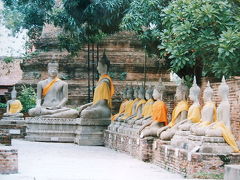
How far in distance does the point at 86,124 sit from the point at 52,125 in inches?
46.5

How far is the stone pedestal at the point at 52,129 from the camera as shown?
16.0m

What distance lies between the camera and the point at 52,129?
53.0ft

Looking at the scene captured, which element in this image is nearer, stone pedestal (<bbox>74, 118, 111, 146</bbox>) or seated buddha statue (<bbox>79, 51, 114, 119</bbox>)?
stone pedestal (<bbox>74, 118, 111, 146</bbox>)

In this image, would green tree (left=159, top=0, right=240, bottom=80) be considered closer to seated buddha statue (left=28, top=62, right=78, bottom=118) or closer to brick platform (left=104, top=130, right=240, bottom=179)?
brick platform (left=104, top=130, right=240, bottom=179)

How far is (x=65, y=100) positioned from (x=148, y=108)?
16.7 feet

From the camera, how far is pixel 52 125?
16125 mm

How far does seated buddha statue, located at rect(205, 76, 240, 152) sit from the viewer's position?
8.48m

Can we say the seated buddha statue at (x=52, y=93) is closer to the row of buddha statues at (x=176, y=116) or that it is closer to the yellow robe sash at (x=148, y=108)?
the row of buddha statues at (x=176, y=116)

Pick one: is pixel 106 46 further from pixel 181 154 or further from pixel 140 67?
pixel 181 154

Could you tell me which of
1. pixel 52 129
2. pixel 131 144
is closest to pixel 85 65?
pixel 52 129

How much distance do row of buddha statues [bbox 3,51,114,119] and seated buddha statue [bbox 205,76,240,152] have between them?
7.18m

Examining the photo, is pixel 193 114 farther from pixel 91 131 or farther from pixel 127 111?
pixel 91 131

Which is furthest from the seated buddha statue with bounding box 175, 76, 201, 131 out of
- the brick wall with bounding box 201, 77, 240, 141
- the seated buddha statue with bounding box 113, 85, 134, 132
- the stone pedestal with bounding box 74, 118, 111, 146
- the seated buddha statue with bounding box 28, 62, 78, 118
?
the seated buddha statue with bounding box 28, 62, 78, 118

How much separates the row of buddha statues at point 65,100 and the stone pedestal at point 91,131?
17 cm
